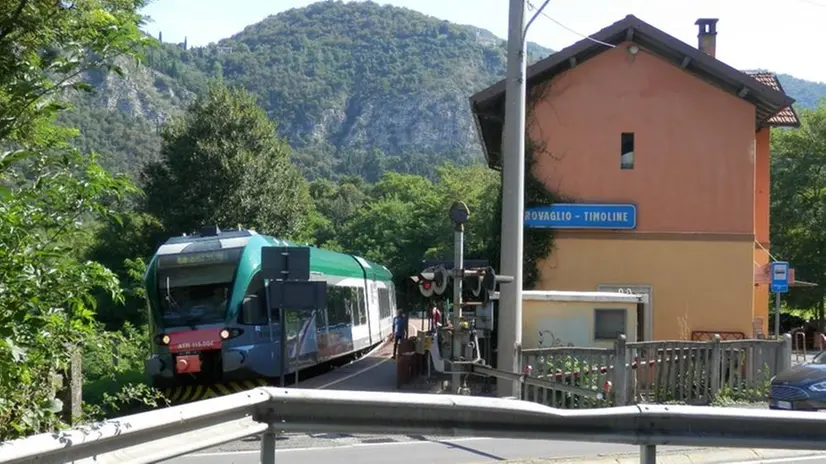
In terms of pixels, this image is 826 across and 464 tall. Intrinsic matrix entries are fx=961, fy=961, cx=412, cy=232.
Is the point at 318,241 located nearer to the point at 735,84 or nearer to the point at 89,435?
the point at 735,84

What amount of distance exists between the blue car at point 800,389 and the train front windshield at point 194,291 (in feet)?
32.5

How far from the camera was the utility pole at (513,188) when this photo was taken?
51.7ft

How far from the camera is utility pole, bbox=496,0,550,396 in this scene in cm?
1577

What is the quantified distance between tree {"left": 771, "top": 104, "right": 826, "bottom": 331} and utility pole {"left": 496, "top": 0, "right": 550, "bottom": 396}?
37.1 meters

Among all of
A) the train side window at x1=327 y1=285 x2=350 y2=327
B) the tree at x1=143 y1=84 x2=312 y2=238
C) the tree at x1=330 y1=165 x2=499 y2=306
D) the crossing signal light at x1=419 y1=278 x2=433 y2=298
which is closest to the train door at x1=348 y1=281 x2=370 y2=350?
the train side window at x1=327 y1=285 x2=350 y2=327

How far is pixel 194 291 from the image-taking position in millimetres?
18531

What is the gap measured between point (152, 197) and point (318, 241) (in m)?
32.5

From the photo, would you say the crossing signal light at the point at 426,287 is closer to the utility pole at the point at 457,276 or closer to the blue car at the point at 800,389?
the utility pole at the point at 457,276

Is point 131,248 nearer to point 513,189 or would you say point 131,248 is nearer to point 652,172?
point 652,172

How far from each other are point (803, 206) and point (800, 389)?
124ft

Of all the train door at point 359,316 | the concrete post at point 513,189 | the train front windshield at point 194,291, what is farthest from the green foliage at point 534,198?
the train front windshield at point 194,291

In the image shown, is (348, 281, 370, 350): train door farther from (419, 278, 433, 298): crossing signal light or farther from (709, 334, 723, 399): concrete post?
(709, 334, 723, 399): concrete post

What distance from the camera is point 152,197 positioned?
4462cm

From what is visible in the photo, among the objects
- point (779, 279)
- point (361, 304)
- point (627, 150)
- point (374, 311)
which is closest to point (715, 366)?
point (779, 279)
